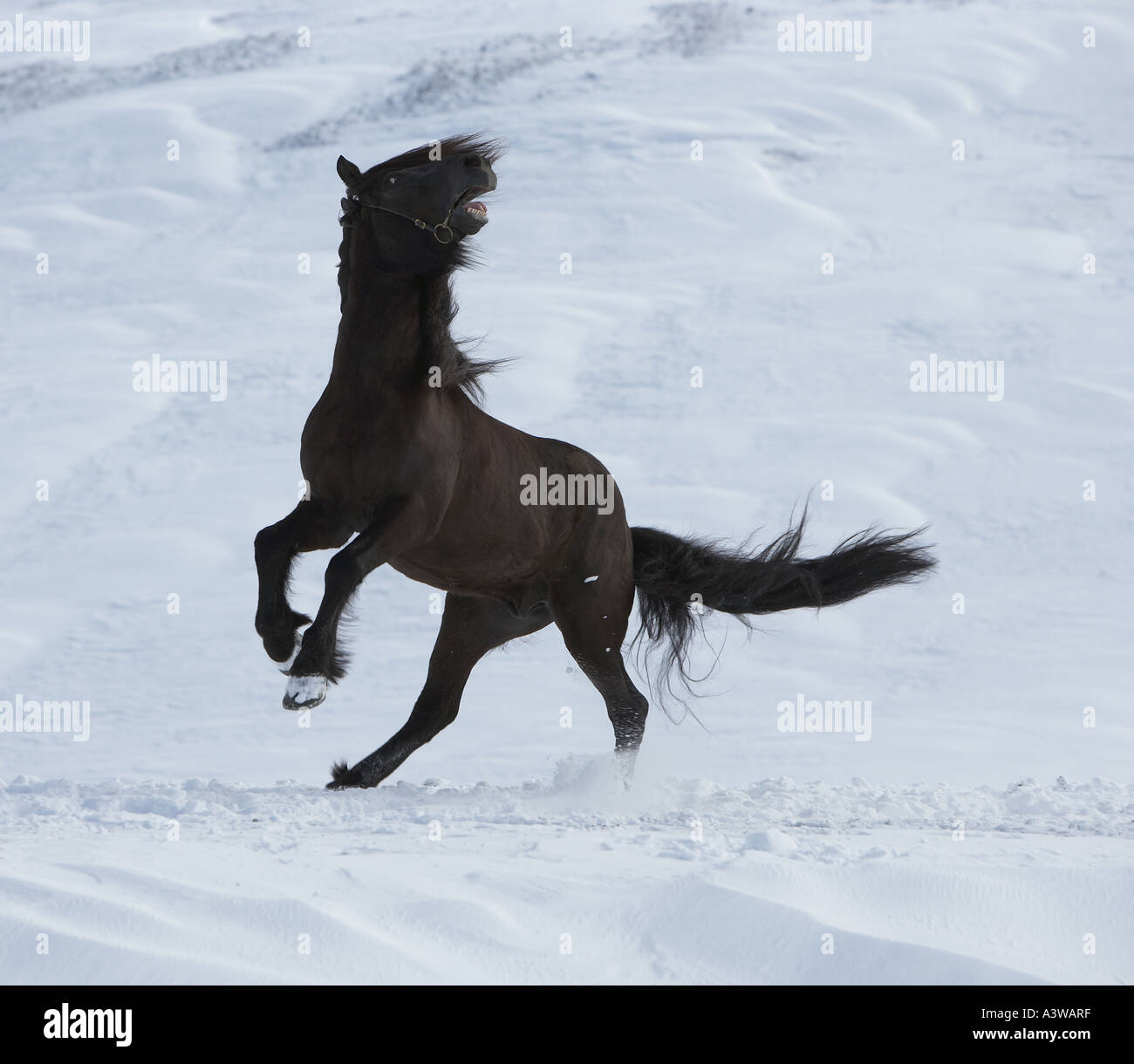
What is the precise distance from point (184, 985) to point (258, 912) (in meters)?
0.39

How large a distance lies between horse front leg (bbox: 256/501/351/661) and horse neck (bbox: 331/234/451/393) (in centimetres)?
48

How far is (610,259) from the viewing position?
1942cm

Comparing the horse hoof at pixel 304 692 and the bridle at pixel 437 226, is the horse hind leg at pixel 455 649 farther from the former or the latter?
the bridle at pixel 437 226

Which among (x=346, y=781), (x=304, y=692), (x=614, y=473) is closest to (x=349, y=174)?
(x=304, y=692)

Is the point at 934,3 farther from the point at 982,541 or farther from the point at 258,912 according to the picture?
the point at 258,912

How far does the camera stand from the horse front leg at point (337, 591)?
475cm

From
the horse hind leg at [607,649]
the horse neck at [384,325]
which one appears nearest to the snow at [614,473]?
the horse hind leg at [607,649]

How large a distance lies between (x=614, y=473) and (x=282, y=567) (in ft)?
26.6

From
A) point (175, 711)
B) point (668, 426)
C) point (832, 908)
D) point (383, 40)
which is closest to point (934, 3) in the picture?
point (383, 40)

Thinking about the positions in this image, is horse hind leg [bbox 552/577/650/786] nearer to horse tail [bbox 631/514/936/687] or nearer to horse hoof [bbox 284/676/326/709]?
horse tail [bbox 631/514/936/687]

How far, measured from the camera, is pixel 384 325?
5172mm

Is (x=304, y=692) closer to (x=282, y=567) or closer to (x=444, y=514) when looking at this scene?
(x=282, y=567)

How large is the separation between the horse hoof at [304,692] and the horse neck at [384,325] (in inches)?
40.1

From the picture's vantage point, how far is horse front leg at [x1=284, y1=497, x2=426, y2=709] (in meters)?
4.75
